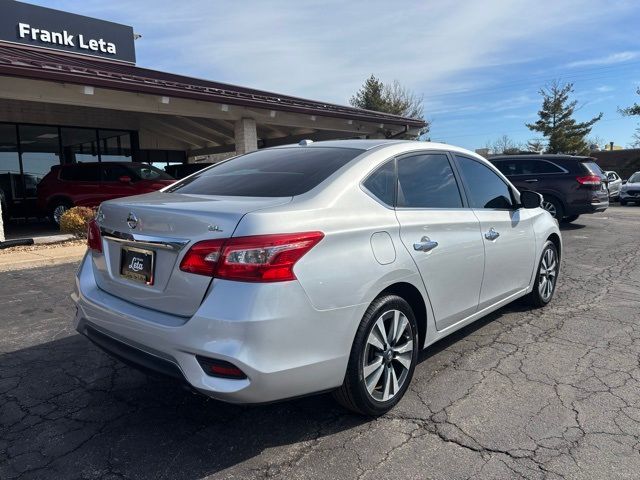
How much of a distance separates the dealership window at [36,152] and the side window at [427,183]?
14204 mm

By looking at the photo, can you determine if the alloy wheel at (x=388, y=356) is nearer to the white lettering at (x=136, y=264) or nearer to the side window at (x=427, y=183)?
the side window at (x=427, y=183)

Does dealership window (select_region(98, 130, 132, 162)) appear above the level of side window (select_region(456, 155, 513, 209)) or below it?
above

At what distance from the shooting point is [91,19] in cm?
1766

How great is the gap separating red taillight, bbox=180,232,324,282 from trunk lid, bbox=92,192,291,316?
53mm

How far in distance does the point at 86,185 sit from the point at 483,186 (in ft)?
37.5

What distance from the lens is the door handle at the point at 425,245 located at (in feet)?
10.2

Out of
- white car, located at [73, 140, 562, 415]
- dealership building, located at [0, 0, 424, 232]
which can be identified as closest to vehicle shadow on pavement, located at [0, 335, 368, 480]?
white car, located at [73, 140, 562, 415]

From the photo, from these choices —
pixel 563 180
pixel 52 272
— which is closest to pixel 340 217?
pixel 52 272

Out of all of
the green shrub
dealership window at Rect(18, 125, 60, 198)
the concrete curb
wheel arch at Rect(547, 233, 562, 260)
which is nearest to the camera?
wheel arch at Rect(547, 233, 562, 260)

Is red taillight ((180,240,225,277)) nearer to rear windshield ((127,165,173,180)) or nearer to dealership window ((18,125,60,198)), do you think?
rear windshield ((127,165,173,180))

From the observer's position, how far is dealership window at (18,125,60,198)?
14.5 m

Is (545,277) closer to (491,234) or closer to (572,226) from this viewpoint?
(491,234)

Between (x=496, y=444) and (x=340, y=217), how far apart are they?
1.49m

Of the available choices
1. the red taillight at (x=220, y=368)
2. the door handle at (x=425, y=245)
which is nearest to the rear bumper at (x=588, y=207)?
the door handle at (x=425, y=245)
